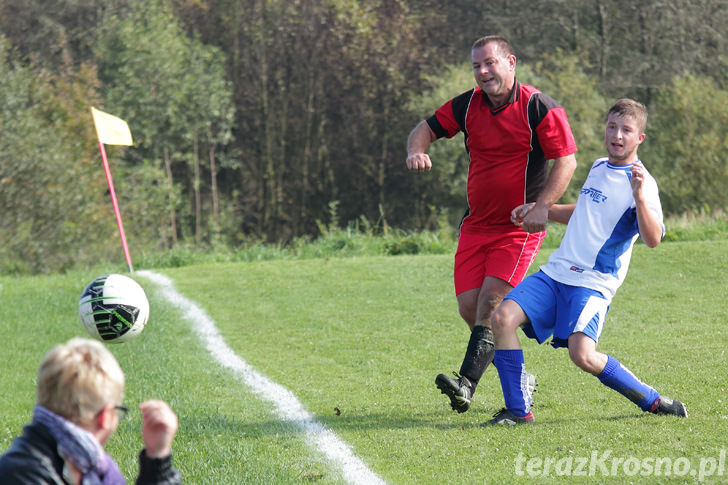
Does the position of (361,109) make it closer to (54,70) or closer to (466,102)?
(54,70)

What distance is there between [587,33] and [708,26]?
14.7ft

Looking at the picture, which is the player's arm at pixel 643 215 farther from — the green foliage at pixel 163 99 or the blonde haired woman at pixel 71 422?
the green foliage at pixel 163 99

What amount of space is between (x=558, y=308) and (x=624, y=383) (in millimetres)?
566

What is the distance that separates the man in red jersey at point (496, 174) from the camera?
5.54 meters

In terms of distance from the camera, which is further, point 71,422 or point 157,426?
point 157,426

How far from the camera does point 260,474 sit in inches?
180

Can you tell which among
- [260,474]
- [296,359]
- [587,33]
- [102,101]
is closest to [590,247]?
[260,474]

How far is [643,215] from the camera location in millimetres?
4723

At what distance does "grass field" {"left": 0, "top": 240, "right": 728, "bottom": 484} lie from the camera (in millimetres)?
4598

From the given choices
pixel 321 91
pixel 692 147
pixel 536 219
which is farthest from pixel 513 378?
pixel 321 91

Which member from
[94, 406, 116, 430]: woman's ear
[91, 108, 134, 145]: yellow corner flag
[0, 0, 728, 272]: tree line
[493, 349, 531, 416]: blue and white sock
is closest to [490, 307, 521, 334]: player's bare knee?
[493, 349, 531, 416]: blue and white sock

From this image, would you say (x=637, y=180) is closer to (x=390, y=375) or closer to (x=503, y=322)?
(x=503, y=322)

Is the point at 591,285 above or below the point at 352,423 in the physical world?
above

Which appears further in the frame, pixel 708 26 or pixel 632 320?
pixel 708 26
